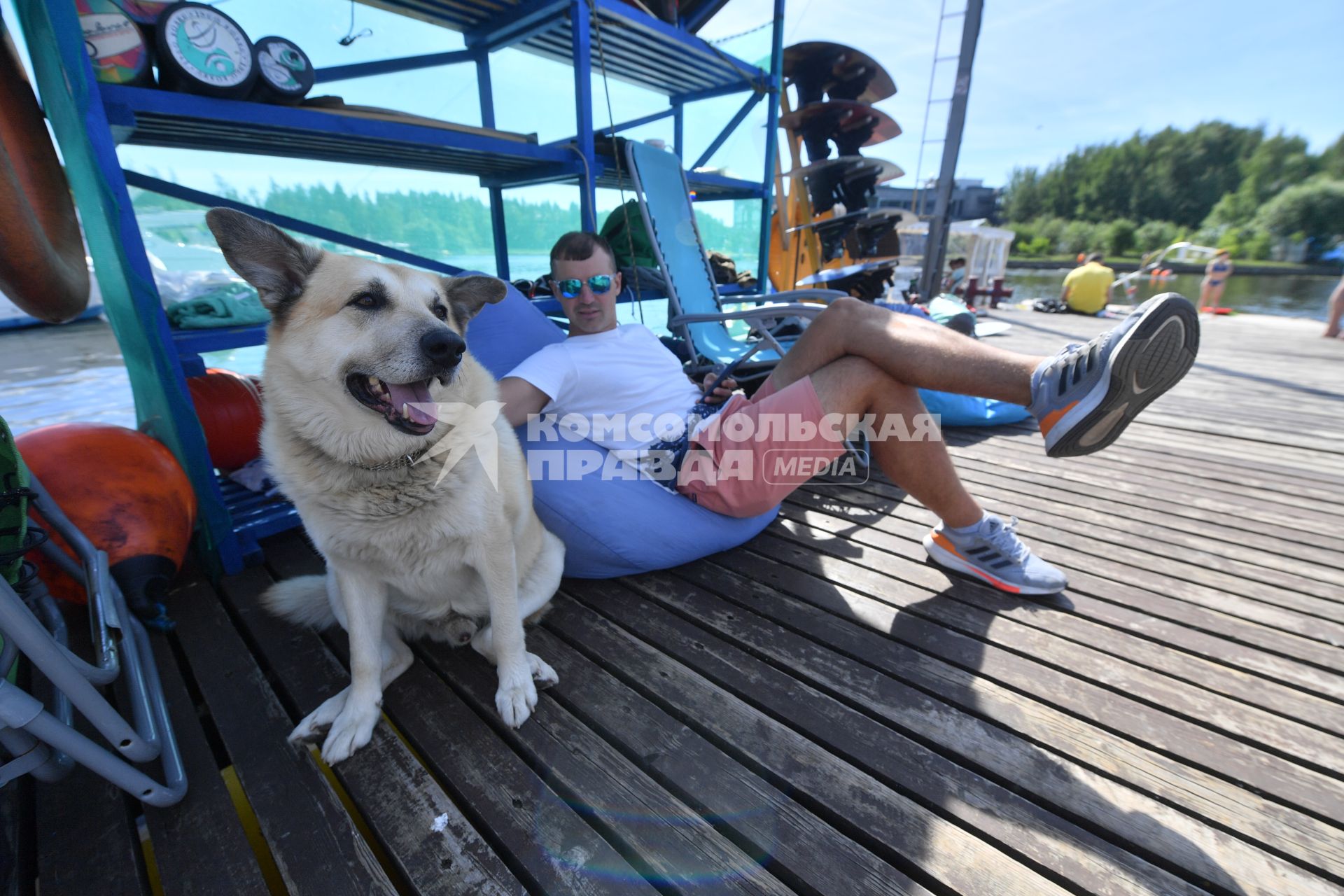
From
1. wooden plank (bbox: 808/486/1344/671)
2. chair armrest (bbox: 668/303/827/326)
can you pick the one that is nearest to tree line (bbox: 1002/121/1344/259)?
chair armrest (bbox: 668/303/827/326)

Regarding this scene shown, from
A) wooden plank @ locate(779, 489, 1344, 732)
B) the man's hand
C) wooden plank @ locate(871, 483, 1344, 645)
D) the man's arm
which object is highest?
the man's arm

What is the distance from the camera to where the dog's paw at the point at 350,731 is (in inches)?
46.8

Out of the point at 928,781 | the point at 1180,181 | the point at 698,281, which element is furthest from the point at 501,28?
the point at 1180,181

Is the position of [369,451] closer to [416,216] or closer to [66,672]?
[66,672]

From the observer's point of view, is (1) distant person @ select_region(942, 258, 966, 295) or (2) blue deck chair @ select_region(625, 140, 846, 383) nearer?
(2) blue deck chair @ select_region(625, 140, 846, 383)

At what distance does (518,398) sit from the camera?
5.70ft

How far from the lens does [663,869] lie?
3.17ft

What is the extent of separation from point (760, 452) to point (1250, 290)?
107ft

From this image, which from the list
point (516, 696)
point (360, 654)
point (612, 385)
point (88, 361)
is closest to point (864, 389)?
point (612, 385)

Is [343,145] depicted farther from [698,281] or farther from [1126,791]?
[1126,791]

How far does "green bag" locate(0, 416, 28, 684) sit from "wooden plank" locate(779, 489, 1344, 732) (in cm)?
223

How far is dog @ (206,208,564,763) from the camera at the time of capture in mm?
1190

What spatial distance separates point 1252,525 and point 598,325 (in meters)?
2.81

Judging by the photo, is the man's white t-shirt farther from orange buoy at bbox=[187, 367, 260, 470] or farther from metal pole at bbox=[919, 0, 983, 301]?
metal pole at bbox=[919, 0, 983, 301]
